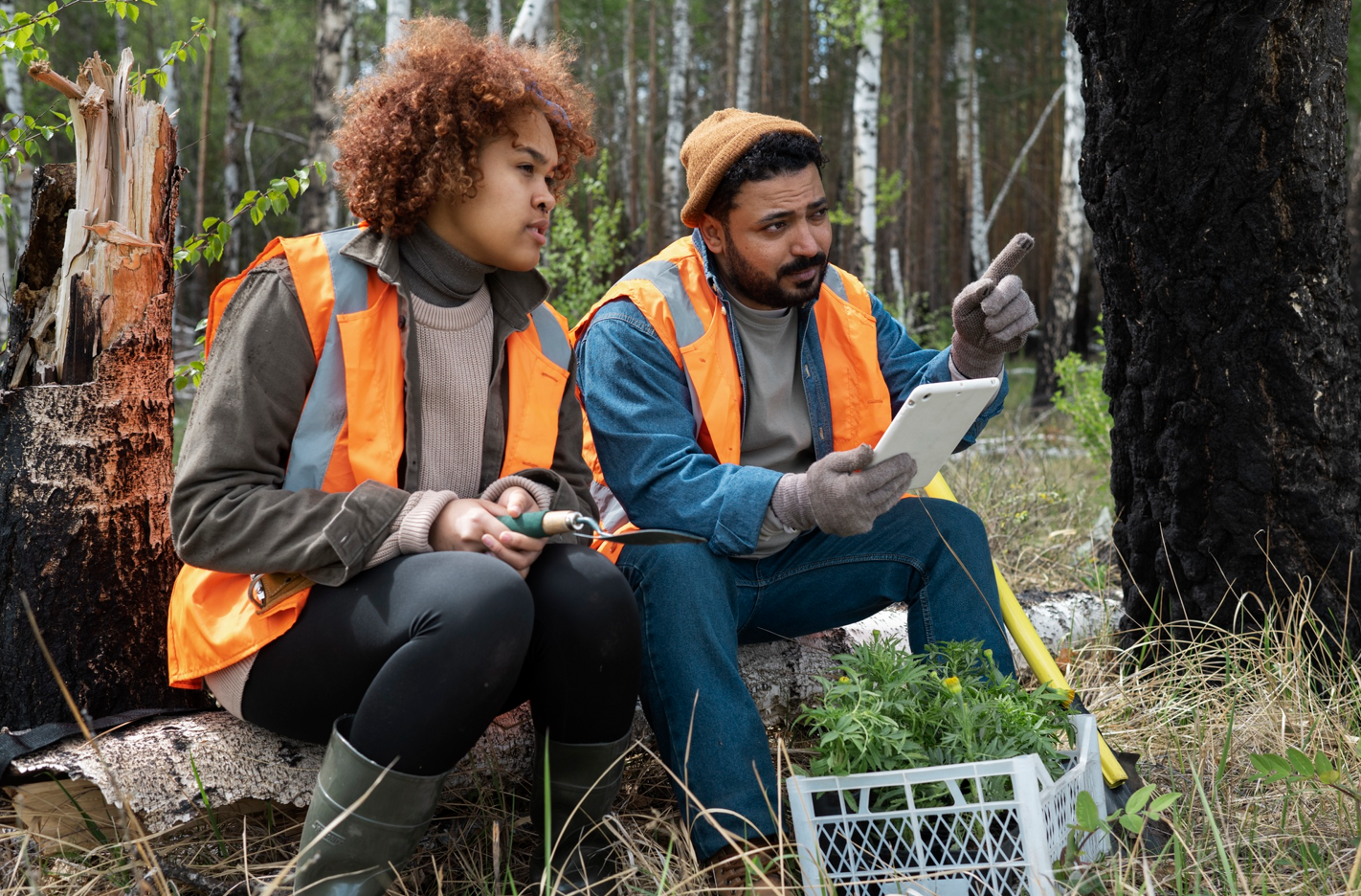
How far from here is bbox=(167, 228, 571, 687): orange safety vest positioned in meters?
1.80

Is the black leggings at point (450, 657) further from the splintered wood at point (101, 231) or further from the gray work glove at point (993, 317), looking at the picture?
the gray work glove at point (993, 317)

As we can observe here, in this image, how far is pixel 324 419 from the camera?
→ 1.83 meters

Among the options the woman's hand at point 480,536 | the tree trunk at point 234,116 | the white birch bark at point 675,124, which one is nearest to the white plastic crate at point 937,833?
the woman's hand at point 480,536

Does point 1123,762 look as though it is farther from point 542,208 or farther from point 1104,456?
point 1104,456

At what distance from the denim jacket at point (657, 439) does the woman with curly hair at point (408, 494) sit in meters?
0.13

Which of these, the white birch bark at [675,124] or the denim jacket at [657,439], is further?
the white birch bark at [675,124]

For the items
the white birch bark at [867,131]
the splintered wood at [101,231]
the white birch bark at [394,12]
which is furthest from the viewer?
the white birch bark at [867,131]

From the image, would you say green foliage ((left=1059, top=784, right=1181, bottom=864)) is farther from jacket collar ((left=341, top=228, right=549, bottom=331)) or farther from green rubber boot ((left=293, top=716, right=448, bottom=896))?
jacket collar ((left=341, top=228, right=549, bottom=331))

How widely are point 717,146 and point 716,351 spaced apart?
0.47 meters

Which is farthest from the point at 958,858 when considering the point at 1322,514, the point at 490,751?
the point at 1322,514

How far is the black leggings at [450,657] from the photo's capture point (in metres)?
1.63

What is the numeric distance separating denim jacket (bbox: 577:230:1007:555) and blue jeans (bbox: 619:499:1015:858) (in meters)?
0.09

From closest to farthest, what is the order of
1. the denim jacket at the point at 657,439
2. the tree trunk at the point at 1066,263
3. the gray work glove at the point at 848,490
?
the gray work glove at the point at 848,490
the denim jacket at the point at 657,439
the tree trunk at the point at 1066,263

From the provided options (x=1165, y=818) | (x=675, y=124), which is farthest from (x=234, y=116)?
(x=1165, y=818)
